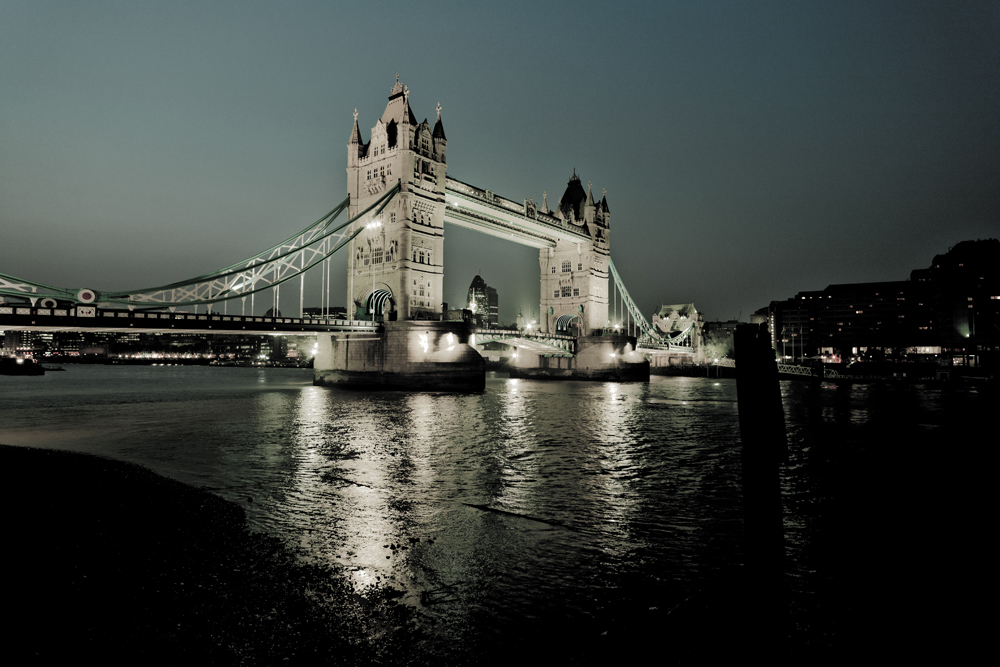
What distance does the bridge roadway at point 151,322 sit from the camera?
1245 inches

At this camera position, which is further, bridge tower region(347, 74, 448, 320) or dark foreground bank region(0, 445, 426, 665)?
bridge tower region(347, 74, 448, 320)

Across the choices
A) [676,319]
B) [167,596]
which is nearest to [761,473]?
[167,596]

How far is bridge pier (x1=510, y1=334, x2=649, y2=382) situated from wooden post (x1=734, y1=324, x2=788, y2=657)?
59241mm

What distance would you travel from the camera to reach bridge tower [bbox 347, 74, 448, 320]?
44.2 meters

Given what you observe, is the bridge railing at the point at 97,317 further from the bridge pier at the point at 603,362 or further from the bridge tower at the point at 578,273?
the bridge tower at the point at 578,273

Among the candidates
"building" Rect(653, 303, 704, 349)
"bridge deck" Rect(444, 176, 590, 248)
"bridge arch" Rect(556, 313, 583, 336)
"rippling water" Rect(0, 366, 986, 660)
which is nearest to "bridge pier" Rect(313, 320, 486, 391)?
"rippling water" Rect(0, 366, 986, 660)

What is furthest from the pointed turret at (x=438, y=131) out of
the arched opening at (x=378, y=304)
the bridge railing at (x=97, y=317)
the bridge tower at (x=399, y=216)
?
the bridge railing at (x=97, y=317)

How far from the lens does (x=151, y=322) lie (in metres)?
34.5

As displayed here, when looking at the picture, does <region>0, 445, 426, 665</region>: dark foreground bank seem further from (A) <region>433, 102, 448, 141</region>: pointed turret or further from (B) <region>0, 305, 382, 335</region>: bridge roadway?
(A) <region>433, 102, 448, 141</region>: pointed turret

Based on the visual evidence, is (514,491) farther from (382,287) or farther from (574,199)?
(574,199)

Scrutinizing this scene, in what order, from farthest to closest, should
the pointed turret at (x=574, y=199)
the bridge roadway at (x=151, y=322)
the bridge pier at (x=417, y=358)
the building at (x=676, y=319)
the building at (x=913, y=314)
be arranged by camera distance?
the building at (x=676, y=319)
the building at (x=913, y=314)
the pointed turret at (x=574, y=199)
the bridge pier at (x=417, y=358)
the bridge roadway at (x=151, y=322)

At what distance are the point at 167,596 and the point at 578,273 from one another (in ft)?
224

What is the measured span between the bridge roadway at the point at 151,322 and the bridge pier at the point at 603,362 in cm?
3027

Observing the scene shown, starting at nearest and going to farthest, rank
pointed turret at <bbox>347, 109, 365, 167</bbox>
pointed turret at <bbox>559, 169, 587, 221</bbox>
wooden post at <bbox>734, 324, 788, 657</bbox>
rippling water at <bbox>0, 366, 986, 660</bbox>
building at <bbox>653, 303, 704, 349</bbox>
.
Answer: wooden post at <bbox>734, 324, 788, 657</bbox> → rippling water at <bbox>0, 366, 986, 660</bbox> → pointed turret at <bbox>347, 109, 365, 167</bbox> → pointed turret at <bbox>559, 169, 587, 221</bbox> → building at <bbox>653, 303, 704, 349</bbox>
